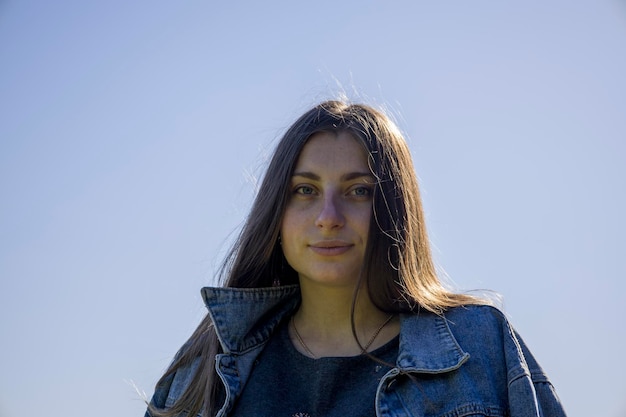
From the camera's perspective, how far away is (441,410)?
4090 mm

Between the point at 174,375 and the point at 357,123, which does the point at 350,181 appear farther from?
the point at 174,375

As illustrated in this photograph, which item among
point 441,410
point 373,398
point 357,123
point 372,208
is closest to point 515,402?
point 441,410

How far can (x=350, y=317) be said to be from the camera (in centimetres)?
453

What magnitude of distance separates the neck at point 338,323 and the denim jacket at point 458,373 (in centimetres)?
15

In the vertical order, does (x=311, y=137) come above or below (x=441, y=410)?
above

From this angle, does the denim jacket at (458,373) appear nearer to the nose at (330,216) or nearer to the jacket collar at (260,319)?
the jacket collar at (260,319)

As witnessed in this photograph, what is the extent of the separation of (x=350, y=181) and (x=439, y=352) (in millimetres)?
855

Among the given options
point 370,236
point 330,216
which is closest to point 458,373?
point 370,236

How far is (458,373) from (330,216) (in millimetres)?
874

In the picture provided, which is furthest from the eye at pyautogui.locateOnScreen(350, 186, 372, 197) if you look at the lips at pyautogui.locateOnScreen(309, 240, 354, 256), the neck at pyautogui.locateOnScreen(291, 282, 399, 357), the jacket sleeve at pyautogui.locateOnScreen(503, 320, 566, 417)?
the jacket sleeve at pyautogui.locateOnScreen(503, 320, 566, 417)

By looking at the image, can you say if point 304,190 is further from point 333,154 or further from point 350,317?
point 350,317

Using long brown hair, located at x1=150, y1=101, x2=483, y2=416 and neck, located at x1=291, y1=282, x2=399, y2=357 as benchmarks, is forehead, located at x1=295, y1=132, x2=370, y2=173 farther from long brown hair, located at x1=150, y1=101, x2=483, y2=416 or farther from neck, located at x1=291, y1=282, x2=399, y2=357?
neck, located at x1=291, y1=282, x2=399, y2=357

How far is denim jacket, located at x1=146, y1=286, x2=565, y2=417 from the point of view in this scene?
13.4 feet

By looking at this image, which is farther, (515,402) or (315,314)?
(315,314)
